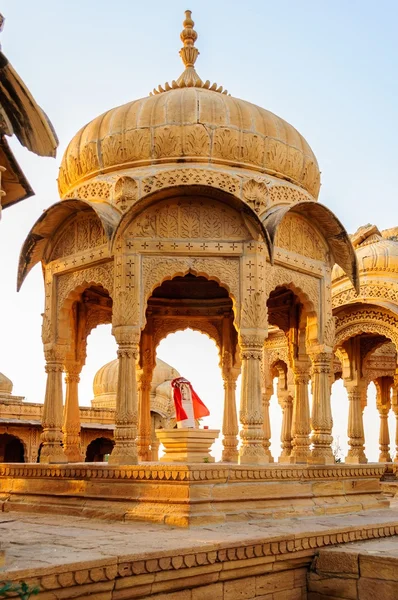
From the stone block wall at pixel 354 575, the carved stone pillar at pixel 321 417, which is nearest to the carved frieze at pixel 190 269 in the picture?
the carved stone pillar at pixel 321 417

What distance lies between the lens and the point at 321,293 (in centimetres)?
1191

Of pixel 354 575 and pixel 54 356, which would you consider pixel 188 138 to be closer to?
pixel 54 356

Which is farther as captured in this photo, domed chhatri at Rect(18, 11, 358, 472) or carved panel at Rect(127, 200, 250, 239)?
carved panel at Rect(127, 200, 250, 239)

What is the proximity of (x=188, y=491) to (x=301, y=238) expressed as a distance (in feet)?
15.0

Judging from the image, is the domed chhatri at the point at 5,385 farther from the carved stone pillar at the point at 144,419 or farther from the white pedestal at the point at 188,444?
the white pedestal at the point at 188,444

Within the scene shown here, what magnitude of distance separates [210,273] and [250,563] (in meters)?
4.30

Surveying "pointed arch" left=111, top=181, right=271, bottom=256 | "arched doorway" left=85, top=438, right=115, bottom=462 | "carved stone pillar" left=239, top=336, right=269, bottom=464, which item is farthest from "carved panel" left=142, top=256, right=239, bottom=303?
"arched doorway" left=85, top=438, right=115, bottom=462

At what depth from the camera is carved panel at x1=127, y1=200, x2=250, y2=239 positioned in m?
10.7

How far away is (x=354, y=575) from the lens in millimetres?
7578

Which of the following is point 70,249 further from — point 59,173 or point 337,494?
point 337,494

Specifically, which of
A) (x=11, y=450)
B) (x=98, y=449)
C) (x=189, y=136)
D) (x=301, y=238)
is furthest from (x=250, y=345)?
(x=98, y=449)

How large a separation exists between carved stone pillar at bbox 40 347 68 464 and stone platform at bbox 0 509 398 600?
1.87m

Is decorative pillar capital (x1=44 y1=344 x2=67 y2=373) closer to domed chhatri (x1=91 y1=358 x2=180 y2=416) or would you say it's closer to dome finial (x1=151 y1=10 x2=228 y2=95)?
dome finial (x1=151 y1=10 x2=228 y2=95)

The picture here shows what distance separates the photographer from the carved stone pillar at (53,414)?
37.1ft
